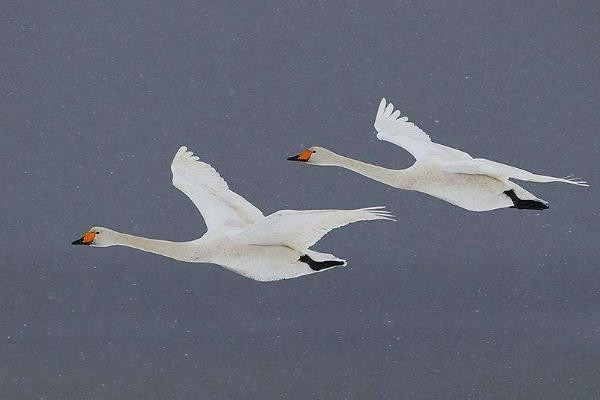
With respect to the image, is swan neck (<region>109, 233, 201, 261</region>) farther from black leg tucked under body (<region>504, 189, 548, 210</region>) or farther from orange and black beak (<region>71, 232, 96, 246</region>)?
black leg tucked under body (<region>504, 189, 548, 210</region>)

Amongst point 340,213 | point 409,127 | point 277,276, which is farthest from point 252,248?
point 409,127

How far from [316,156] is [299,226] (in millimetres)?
2126

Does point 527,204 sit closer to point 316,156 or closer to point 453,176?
point 453,176

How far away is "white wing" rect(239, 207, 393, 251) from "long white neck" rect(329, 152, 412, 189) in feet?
6.07

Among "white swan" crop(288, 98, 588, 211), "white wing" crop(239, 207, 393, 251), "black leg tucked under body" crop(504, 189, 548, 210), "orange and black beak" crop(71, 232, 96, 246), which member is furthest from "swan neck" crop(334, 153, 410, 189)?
"orange and black beak" crop(71, 232, 96, 246)

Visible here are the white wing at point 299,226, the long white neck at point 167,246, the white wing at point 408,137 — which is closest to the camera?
the white wing at point 299,226

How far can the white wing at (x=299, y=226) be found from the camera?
12109mm

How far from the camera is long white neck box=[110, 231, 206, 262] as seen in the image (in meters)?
13.2

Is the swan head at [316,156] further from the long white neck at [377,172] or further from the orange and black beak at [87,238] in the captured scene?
the orange and black beak at [87,238]

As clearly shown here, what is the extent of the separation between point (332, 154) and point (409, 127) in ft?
5.50

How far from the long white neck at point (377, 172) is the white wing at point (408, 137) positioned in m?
0.50

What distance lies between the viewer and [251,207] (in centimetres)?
1413

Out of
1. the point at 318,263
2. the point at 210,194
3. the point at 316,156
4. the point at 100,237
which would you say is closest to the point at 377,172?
the point at 316,156

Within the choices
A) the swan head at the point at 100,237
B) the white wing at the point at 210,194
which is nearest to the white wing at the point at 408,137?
the white wing at the point at 210,194
